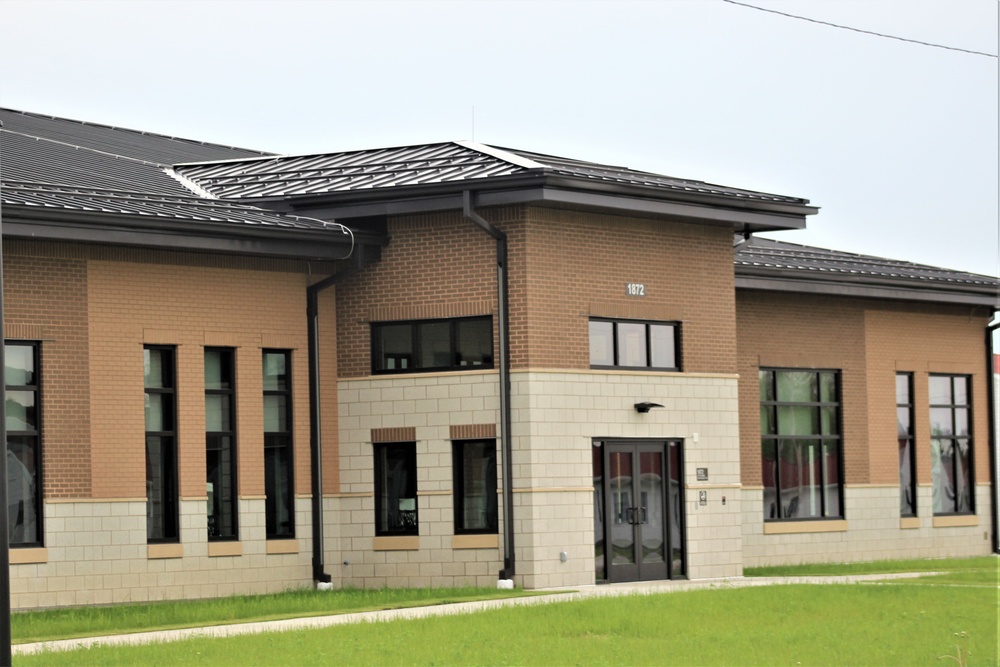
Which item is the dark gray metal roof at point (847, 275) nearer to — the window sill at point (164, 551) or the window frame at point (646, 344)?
the window frame at point (646, 344)

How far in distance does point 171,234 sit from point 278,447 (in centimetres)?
389

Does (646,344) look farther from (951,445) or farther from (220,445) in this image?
(951,445)

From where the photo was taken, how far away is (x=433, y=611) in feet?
67.2

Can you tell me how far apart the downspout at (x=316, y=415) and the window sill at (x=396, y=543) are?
0.82 meters

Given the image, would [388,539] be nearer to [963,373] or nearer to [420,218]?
[420,218]

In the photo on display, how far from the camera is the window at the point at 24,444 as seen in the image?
875 inches

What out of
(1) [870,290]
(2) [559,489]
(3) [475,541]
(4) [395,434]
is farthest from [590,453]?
(1) [870,290]

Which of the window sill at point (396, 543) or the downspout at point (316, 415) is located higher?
the downspout at point (316, 415)

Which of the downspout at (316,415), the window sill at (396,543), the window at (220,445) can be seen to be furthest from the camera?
the downspout at (316,415)

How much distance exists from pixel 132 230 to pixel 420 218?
448cm

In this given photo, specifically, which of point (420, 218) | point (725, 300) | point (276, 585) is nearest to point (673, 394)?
point (725, 300)

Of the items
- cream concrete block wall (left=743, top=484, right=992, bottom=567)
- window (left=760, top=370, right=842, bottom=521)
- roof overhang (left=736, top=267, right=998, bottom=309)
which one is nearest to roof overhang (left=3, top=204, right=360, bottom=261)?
roof overhang (left=736, top=267, right=998, bottom=309)

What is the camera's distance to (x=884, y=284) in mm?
32000

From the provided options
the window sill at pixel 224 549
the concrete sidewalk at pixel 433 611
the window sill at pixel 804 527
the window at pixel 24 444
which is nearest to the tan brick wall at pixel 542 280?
the window sill at pixel 224 549
